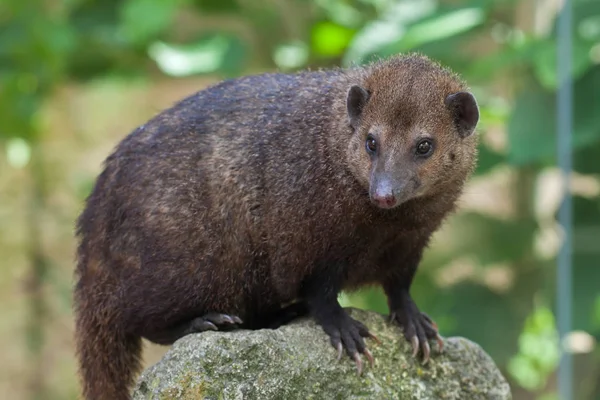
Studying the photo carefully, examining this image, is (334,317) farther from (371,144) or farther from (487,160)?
(487,160)

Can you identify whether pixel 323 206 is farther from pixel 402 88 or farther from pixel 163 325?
pixel 163 325

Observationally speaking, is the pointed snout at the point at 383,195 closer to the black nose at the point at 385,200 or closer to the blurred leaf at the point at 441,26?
the black nose at the point at 385,200

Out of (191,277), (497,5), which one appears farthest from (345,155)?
(497,5)

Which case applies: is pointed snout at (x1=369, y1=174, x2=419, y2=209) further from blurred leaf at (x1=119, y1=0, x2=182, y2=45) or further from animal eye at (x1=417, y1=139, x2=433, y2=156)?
blurred leaf at (x1=119, y1=0, x2=182, y2=45)

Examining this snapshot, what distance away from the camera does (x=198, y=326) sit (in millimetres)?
4520

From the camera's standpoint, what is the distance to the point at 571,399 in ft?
23.2

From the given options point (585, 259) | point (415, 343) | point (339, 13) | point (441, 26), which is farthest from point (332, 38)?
point (415, 343)

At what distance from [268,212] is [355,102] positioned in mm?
664

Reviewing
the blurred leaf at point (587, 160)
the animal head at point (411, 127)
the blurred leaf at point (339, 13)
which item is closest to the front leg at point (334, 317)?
the animal head at point (411, 127)

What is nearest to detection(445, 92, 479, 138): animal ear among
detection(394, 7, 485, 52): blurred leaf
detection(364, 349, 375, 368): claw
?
detection(364, 349, 375, 368): claw

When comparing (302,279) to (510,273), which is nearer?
(302,279)

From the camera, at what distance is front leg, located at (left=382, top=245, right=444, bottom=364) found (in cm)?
461

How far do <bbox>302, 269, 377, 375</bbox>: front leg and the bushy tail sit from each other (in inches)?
36.1

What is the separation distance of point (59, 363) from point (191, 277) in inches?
204
